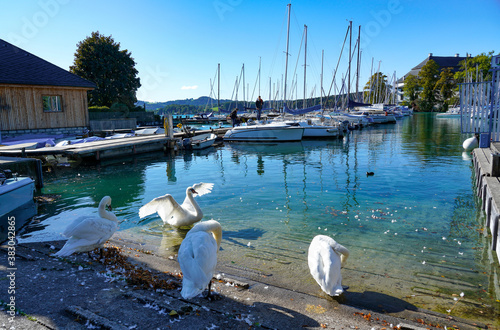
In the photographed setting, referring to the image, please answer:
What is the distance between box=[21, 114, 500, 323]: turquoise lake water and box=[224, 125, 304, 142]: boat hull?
12.1 m

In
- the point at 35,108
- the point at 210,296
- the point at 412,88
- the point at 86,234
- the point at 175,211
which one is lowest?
the point at 210,296

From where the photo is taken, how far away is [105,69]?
158 feet

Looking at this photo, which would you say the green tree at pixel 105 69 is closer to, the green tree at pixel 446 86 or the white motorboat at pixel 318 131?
the white motorboat at pixel 318 131

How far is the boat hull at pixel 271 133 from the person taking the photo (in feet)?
111

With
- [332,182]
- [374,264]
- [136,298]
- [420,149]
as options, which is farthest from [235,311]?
[420,149]

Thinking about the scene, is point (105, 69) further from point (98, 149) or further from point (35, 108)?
point (98, 149)

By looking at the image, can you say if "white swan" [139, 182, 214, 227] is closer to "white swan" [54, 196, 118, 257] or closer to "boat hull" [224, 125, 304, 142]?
"white swan" [54, 196, 118, 257]

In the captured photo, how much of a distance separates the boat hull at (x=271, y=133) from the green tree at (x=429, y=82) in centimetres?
8428

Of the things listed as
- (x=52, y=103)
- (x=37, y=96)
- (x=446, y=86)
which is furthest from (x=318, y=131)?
(x=446, y=86)

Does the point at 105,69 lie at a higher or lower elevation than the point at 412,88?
lower

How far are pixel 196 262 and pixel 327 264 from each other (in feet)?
7.02

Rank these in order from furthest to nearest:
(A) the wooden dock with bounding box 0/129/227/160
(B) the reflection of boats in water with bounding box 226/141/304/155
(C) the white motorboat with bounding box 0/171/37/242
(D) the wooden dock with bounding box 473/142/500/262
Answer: (B) the reflection of boats in water with bounding box 226/141/304/155 → (A) the wooden dock with bounding box 0/129/227/160 → (C) the white motorboat with bounding box 0/171/37/242 → (D) the wooden dock with bounding box 473/142/500/262

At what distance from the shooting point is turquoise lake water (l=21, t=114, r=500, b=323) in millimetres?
6352

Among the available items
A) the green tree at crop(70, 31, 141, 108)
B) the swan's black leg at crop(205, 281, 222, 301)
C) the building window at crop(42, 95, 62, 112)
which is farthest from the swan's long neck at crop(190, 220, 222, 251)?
the green tree at crop(70, 31, 141, 108)
